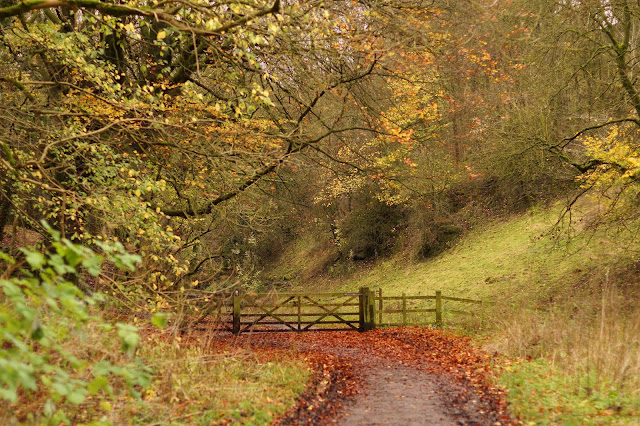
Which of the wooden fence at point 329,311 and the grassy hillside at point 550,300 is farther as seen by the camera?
the wooden fence at point 329,311

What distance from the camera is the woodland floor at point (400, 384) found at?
5.87 m

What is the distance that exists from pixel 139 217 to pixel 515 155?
31.6 ft

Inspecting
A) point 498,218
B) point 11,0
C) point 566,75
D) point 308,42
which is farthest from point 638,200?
point 11,0

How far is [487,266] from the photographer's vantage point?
61.8ft

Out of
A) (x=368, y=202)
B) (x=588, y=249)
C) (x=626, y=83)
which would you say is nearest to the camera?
(x=626, y=83)

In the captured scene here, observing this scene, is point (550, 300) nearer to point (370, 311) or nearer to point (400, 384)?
point (370, 311)

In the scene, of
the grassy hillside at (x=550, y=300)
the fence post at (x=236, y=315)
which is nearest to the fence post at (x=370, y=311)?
the grassy hillside at (x=550, y=300)

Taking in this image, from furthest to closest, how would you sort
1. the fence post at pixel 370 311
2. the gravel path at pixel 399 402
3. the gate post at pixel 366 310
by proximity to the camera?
the fence post at pixel 370 311, the gate post at pixel 366 310, the gravel path at pixel 399 402

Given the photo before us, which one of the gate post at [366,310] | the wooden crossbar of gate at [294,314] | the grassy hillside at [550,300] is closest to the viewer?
the grassy hillside at [550,300]

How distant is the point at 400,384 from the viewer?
782 cm

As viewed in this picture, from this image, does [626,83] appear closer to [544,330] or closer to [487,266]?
[544,330]

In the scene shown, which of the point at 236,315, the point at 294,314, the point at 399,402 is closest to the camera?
the point at 399,402

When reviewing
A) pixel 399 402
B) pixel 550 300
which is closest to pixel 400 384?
pixel 399 402

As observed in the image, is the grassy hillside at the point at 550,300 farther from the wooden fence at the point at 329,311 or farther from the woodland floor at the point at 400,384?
the wooden fence at the point at 329,311
